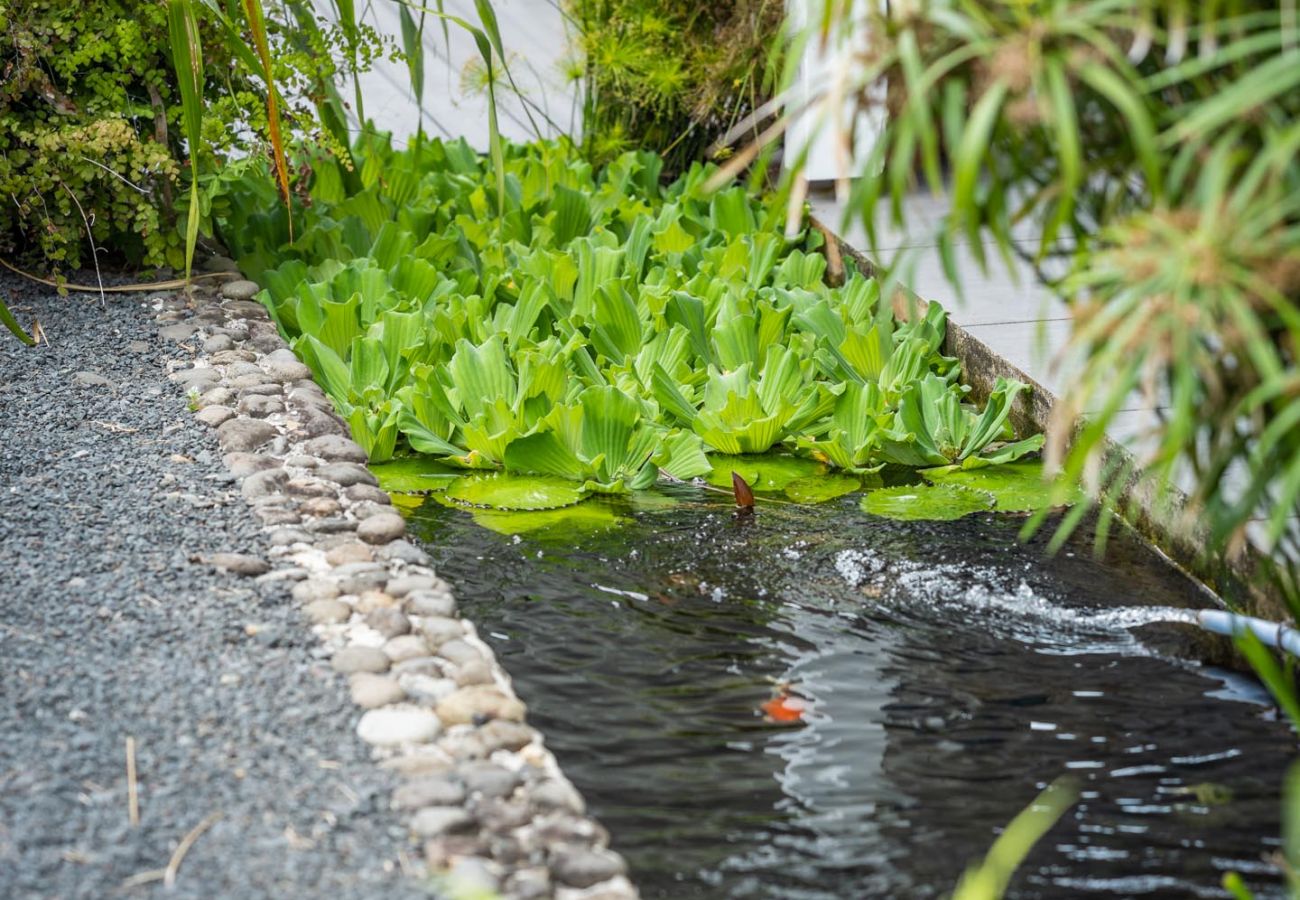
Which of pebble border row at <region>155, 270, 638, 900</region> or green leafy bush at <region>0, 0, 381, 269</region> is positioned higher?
green leafy bush at <region>0, 0, 381, 269</region>

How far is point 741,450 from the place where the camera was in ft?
9.46

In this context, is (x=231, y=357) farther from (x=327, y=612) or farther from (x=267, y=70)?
(x=327, y=612)

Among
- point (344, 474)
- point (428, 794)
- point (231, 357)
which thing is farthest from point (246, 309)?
point (428, 794)

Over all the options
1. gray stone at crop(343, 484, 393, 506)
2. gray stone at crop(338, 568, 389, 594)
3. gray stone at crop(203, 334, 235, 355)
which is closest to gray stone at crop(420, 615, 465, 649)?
gray stone at crop(338, 568, 389, 594)

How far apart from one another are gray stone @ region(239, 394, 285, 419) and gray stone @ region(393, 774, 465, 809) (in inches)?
51.4

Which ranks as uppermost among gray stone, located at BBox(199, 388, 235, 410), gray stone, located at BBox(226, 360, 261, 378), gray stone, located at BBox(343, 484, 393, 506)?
gray stone, located at BBox(226, 360, 261, 378)

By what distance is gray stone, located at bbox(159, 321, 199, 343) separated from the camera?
3002 mm

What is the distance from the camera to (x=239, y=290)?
331 centimetres

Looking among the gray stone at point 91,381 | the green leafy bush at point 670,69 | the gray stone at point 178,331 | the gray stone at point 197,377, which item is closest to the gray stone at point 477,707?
the gray stone at point 197,377

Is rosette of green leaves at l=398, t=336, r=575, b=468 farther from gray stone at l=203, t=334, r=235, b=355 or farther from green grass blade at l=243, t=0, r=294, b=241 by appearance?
green grass blade at l=243, t=0, r=294, b=241

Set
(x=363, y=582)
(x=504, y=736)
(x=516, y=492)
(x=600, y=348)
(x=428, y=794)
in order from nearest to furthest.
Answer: (x=428, y=794) → (x=504, y=736) → (x=363, y=582) → (x=516, y=492) → (x=600, y=348)

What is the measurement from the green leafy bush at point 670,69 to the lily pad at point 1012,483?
189 cm

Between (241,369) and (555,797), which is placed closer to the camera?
(555,797)

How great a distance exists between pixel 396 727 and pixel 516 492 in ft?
3.84
